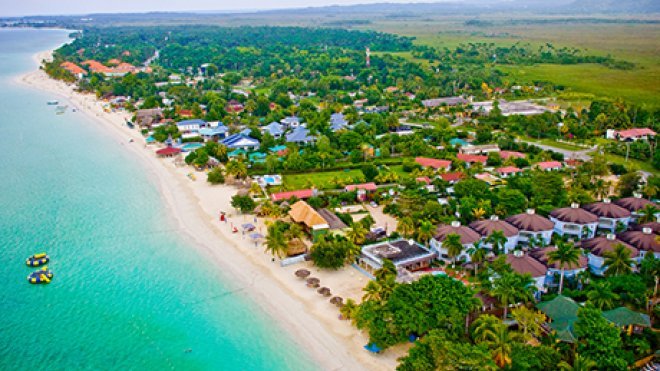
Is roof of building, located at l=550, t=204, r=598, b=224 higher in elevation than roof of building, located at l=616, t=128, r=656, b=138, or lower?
higher

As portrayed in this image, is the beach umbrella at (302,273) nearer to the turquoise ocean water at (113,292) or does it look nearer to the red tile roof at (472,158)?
the turquoise ocean water at (113,292)

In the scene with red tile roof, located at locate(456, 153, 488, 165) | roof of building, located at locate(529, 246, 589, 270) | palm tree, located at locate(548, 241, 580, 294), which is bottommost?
red tile roof, located at locate(456, 153, 488, 165)

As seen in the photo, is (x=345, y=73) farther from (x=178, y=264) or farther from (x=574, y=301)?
(x=574, y=301)

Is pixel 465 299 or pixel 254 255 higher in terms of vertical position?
pixel 465 299

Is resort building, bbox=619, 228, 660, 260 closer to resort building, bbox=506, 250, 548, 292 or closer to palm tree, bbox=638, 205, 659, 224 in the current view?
palm tree, bbox=638, 205, 659, 224

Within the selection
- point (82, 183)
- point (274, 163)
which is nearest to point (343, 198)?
point (274, 163)

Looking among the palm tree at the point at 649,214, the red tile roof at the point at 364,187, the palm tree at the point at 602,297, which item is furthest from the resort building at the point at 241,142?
the palm tree at the point at 602,297

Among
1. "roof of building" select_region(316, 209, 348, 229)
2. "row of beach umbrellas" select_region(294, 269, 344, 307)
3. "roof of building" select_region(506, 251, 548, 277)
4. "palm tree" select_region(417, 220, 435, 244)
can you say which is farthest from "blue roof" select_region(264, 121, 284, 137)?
"roof of building" select_region(506, 251, 548, 277)
